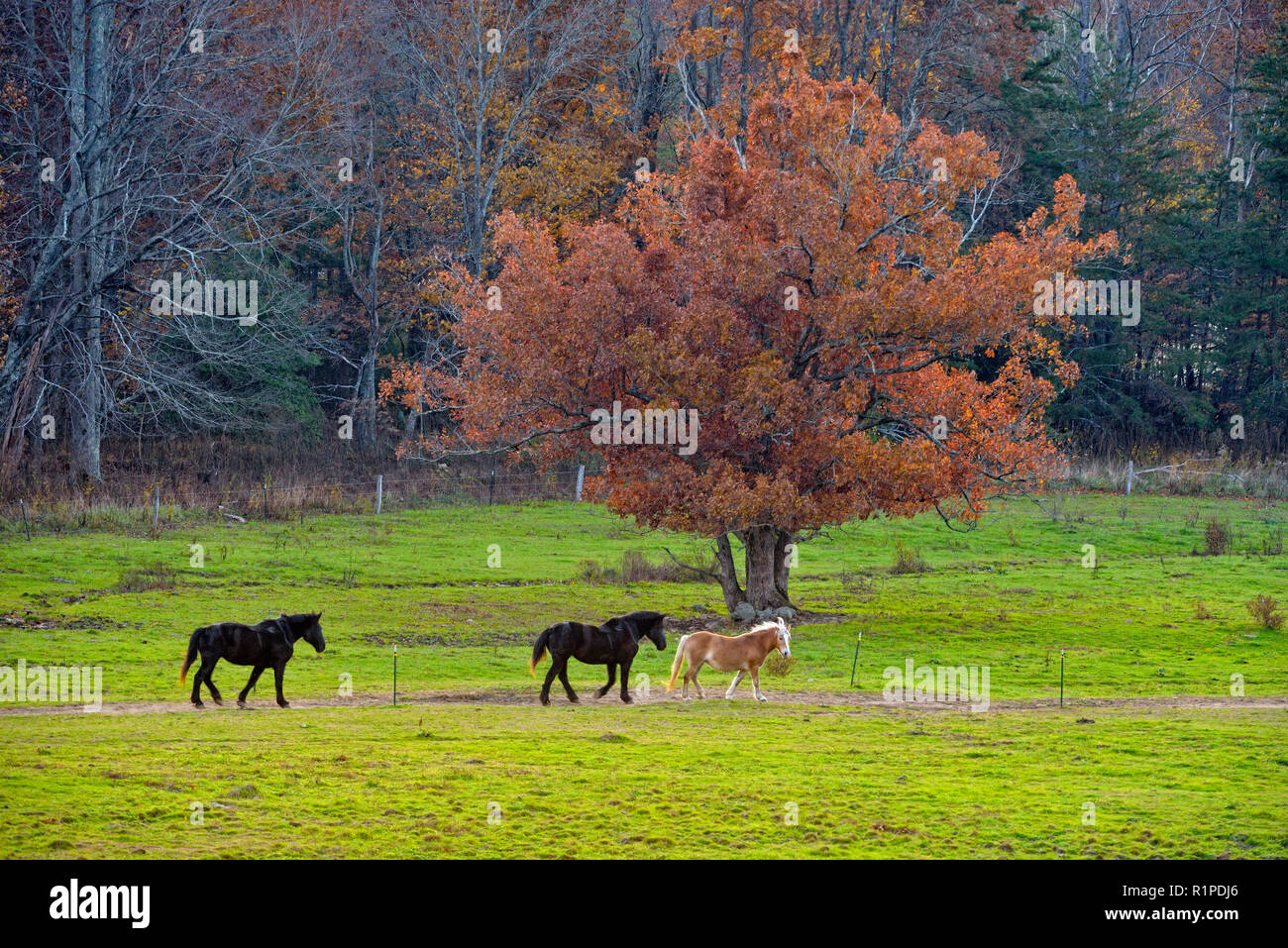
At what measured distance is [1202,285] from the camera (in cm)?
7044

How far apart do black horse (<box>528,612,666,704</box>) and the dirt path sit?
2.90ft

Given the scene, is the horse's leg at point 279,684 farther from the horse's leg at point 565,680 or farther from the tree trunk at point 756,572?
the tree trunk at point 756,572

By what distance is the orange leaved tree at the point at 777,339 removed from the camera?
27562 millimetres

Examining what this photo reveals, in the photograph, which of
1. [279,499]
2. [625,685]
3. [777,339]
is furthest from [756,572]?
[279,499]

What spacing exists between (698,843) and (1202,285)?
65.4 meters

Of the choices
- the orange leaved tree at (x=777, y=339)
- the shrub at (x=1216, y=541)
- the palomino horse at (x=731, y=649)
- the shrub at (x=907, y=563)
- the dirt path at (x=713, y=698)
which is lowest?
the dirt path at (x=713, y=698)

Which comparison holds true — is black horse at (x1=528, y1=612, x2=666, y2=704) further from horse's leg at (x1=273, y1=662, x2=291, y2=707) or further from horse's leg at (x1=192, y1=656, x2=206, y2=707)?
horse's leg at (x1=192, y1=656, x2=206, y2=707)

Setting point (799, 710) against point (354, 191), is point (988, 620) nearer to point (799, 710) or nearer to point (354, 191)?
point (799, 710)

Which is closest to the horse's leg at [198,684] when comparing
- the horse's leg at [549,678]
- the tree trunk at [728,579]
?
the horse's leg at [549,678]

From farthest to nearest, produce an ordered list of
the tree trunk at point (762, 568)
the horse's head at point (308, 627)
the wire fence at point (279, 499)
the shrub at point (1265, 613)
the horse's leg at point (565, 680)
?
1. the wire fence at point (279, 499)
2. the tree trunk at point (762, 568)
3. the shrub at point (1265, 613)
4. the horse's leg at point (565, 680)
5. the horse's head at point (308, 627)

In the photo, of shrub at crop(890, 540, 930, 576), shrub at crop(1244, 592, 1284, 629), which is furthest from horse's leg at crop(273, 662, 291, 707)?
shrub at crop(890, 540, 930, 576)

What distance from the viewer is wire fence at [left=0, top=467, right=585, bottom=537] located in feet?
125

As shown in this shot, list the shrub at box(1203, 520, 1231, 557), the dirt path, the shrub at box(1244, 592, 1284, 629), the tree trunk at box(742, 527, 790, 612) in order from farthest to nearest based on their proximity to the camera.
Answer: the shrub at box(1203, 520, 1231, 557), the tree trunk at box(742, 527, 790, 612), the shrub at box(1244, 592, 1284, 629), the dirt path

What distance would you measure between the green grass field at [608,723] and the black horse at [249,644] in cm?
56
